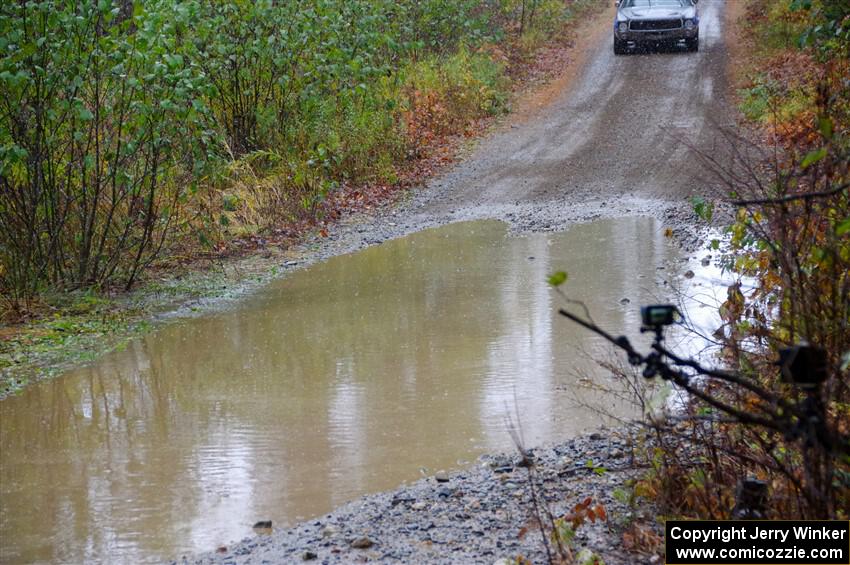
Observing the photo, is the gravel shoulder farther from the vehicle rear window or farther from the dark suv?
the vehicle rear window

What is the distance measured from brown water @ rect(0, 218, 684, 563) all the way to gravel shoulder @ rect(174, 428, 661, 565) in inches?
12.8

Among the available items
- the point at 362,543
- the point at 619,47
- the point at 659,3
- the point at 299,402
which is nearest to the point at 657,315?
the point at 362,543

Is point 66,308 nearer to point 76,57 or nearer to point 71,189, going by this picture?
point 71,189

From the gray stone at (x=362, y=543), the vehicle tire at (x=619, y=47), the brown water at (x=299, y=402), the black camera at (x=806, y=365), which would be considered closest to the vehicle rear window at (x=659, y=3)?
the vehicle tire at (x=619, y=47)

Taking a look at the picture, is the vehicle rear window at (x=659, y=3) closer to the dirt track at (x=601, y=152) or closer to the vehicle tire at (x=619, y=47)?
the vehicle tire at (x=619, y=47)

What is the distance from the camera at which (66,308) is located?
1045 cm

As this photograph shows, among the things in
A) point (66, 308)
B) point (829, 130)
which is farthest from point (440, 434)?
point (66, 308)

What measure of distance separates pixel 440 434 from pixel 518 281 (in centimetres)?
434

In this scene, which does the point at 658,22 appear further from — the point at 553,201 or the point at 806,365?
the point at 806,365

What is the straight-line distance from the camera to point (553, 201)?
15.0m

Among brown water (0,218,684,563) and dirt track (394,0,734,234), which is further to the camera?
dirt track (394,0,734,234)

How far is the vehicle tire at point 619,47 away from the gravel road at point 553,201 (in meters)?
0.37

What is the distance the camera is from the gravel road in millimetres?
5105

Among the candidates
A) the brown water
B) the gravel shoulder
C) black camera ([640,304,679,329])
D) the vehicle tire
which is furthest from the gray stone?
the vehicle tire
